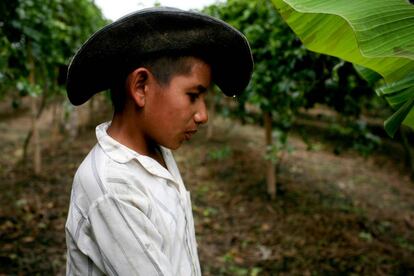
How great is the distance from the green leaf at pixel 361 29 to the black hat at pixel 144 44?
23 cm

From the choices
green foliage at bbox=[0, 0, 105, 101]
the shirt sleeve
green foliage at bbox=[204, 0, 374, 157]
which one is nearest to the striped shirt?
the shirt sleeve

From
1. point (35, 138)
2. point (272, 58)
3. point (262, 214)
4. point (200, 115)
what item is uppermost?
point (200, 115)

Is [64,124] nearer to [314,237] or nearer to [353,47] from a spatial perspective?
[314,237]

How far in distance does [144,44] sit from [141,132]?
28cm

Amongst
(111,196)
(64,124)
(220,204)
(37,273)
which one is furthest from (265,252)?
(64,124)

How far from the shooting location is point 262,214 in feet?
16.1

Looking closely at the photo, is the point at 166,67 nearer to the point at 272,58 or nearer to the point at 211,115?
the point at 272,58

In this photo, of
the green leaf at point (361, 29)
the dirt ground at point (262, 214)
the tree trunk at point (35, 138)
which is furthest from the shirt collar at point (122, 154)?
the tree trunk at point (35, 138)

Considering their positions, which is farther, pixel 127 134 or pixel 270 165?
pixel 270 165

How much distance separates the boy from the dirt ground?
2613 millimetres

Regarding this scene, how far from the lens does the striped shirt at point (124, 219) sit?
975 mm

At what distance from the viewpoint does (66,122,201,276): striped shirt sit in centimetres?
98

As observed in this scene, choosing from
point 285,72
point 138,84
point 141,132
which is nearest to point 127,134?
point 141,132

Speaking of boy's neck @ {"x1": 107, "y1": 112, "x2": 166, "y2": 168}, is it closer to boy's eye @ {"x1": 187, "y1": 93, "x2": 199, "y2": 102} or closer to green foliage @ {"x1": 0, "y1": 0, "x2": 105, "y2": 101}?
boy's eye @ {"x1": 187, "y1": 93, "x2": 199, "y2": 102}
